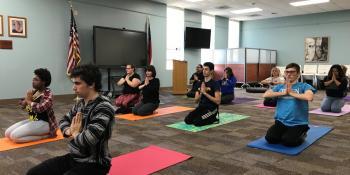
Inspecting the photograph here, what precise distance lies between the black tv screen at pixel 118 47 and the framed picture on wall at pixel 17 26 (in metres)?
1.79

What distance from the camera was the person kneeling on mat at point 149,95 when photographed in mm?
5621

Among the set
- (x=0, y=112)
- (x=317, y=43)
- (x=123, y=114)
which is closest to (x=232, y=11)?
(x=317, y=43)

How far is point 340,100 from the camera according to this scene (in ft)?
20.2

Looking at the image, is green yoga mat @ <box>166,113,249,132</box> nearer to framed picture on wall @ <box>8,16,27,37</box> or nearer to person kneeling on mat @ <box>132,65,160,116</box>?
person kneeling on mat @ <box>132,65,160,116</box>

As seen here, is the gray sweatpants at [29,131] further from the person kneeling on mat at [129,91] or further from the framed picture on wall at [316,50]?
the framed picture on wall at [316,50]

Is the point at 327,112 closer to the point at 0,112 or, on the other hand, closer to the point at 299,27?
the point at 0,112

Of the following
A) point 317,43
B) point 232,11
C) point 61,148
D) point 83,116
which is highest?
point 232,11

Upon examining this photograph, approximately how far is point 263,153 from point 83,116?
2.23 meters

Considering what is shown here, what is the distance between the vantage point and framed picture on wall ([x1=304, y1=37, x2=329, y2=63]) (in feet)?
40.4

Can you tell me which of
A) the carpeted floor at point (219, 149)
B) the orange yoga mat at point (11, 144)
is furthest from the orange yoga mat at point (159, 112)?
the orange yoga mat at point (11, 144)

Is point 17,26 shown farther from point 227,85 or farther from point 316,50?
point 316,50

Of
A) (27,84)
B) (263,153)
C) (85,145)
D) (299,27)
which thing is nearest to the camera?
(85,145)

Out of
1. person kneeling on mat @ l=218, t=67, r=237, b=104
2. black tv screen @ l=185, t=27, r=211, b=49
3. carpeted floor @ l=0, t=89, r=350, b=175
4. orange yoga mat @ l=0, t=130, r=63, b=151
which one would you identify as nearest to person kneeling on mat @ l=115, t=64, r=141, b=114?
carpeted floor @ l=0, t=89, r=350, b=175

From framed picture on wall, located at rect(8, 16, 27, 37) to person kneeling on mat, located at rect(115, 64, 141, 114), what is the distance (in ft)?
10.9
